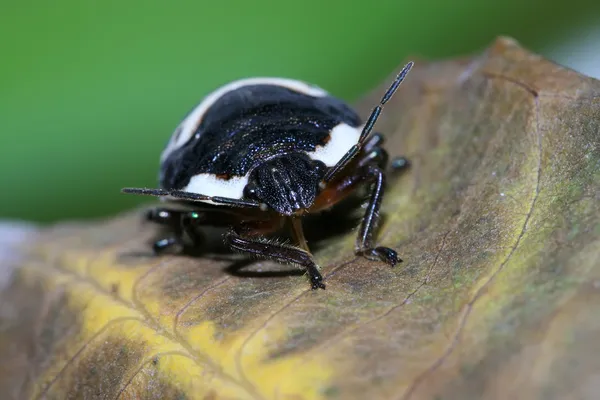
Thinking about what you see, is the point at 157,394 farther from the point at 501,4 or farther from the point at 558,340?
the point at 501,4

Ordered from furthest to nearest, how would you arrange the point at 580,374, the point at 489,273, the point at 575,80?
the point at 575,80 < the point at 489,273 < the point at 580,374

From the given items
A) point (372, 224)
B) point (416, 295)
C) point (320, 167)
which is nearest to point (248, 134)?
point (320, 167)

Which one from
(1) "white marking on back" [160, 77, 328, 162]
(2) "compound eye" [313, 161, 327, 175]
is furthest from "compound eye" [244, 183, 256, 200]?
(1) "white marking on back" [160, 77, 328, 162]

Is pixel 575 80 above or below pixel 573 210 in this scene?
above

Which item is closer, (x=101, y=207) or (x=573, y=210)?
(x=573, y=210)

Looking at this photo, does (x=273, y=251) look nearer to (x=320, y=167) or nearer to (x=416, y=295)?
(x=320, y=167)

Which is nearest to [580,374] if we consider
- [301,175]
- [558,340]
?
[558,340]

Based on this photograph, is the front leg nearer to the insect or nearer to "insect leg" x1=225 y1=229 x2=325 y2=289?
the insect
